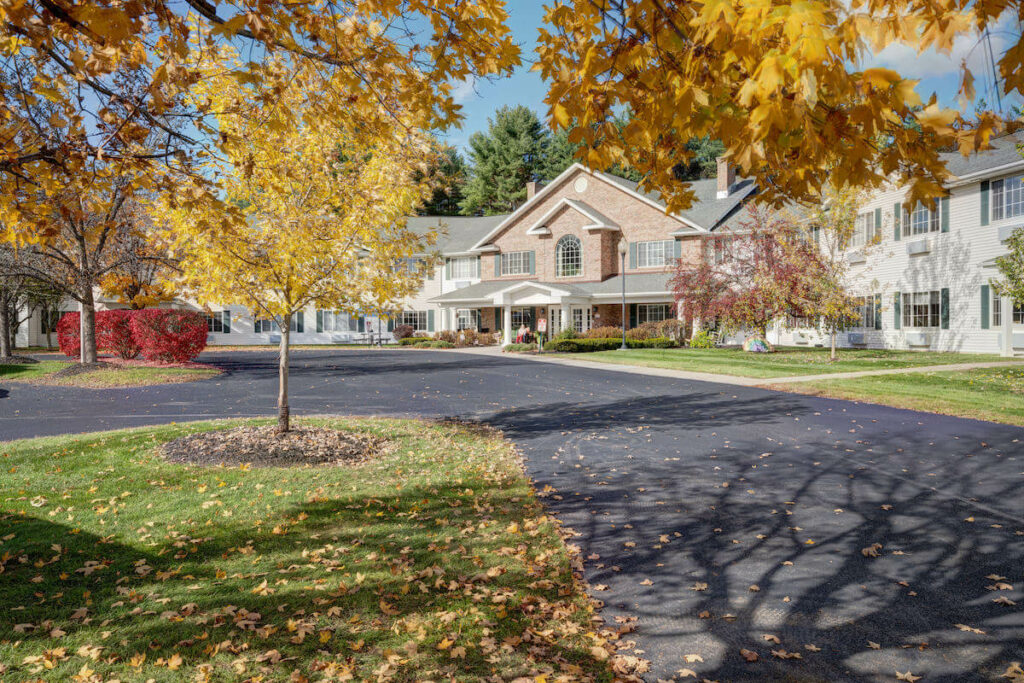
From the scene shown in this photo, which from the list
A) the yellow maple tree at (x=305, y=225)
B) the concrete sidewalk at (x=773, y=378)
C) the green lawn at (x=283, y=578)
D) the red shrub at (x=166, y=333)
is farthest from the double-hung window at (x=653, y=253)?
the green lawn at (x=283, y=578)

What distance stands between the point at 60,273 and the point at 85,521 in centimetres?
2073

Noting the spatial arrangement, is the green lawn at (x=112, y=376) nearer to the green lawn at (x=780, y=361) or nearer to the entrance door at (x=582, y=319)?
the green lawn at (x=780, y=361)

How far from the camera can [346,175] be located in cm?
943

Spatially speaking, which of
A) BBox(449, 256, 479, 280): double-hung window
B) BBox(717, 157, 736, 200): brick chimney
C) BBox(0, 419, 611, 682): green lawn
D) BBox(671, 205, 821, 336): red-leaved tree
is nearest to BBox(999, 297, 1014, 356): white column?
BBox(671, 205, 821, 336): red-leaved tree

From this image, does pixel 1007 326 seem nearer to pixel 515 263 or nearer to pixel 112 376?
pixel 515 263

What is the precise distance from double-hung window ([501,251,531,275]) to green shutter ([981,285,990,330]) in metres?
23.6

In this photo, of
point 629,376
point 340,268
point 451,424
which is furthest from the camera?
point 629,376

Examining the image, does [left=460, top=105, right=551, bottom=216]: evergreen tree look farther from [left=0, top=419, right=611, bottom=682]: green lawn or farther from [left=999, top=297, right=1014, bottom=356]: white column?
[left=0, top=419, right=611, bottom=682]: green lawn

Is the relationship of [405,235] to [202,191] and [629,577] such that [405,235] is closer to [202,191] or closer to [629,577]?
[202,191]

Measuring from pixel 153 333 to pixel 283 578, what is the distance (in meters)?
21.1

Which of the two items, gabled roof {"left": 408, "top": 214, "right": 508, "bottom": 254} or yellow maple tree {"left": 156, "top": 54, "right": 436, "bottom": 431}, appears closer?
yellow maple tree {"left": 156, "top": 54, "right": 436, "bottom": 431}

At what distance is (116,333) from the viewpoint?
925 inches

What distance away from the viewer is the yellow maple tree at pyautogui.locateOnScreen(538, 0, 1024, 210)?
2.37 meters

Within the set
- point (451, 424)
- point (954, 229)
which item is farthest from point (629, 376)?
point (954, 229)
